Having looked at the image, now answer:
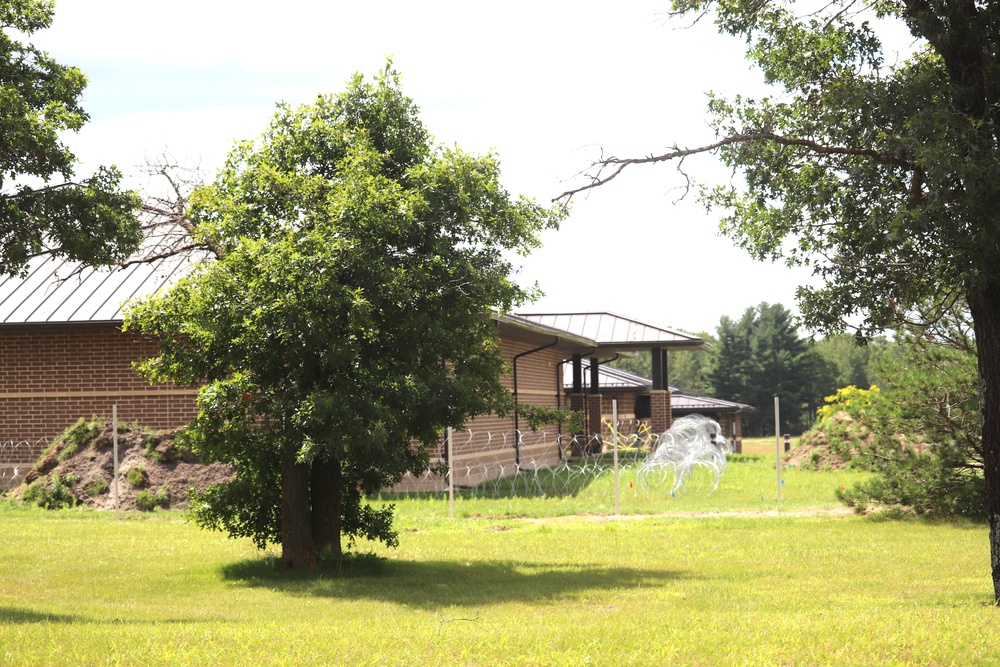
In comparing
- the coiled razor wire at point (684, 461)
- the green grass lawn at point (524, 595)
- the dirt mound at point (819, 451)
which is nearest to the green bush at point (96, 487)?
the green grass lawn at point (524, 595)

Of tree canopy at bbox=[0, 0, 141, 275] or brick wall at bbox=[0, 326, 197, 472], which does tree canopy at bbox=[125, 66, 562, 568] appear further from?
brick wall at bbox=[0, 326, 197, 472]

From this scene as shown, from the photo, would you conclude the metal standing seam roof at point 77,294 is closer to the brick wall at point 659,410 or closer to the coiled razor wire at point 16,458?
the coiled razor wire at point 16,458

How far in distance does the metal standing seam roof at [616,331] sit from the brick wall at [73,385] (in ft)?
53.2

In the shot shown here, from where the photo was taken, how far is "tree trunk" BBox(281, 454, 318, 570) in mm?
12109

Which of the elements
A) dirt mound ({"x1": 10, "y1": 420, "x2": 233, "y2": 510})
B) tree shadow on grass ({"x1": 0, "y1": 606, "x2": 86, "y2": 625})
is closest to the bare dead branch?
tree shadow on grass ({"x1": 0, "y1": 606, "x2": 86, "y2": 625})

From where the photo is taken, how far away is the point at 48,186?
1130cm

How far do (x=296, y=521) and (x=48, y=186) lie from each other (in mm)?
4442

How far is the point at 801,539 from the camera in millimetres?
15102

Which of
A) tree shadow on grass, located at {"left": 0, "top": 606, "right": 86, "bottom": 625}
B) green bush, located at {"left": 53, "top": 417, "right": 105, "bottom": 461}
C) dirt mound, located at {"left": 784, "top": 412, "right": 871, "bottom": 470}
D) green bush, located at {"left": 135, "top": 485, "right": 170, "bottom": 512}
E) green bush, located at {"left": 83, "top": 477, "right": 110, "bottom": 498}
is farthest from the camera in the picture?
dirt mound, located at {"left": 784, "top": 412, "right": 871, "bottom": 470}

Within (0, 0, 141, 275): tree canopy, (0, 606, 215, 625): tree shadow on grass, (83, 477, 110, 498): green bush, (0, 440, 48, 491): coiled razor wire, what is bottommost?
(0, 606, 215, 625): tree shadow on grass

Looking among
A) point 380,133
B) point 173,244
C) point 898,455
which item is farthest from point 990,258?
point 173,244

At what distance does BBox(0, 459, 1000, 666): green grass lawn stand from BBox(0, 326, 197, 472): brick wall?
4.24 meters

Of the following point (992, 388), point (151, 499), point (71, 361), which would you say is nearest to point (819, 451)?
point (151, 499)

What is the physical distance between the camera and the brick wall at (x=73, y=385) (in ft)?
74.6
